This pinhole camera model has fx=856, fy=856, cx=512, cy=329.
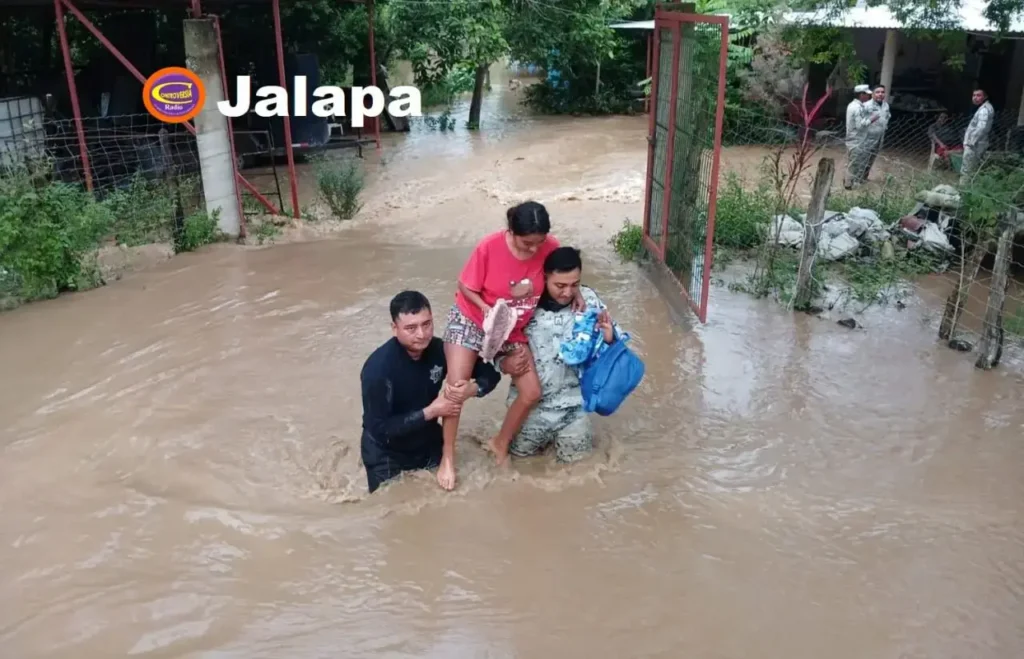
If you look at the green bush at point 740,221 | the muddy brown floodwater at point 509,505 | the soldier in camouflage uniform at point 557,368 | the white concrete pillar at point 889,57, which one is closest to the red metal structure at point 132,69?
the muddy brown floodwater at point 509,505

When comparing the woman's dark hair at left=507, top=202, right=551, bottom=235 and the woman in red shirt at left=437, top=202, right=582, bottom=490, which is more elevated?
the woman's dark hair at left=507, top=202, right=551, bottom=235

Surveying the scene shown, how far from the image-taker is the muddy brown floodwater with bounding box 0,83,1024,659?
354 cm

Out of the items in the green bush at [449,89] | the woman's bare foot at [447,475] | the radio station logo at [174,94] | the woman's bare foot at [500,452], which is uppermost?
the radio station logo at [174,94]

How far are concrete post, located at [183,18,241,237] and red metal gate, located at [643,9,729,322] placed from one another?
464 cm

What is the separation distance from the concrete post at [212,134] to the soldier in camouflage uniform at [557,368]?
5.98m

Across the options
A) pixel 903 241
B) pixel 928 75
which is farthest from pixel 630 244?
pixel 928 75

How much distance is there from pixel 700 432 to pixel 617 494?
990mm

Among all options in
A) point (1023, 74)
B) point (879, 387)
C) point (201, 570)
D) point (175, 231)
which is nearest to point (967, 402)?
point (879, 387)

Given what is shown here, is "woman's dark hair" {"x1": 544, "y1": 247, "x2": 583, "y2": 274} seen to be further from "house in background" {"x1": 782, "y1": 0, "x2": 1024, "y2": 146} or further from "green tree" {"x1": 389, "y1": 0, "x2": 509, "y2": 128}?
"green tree" {"x1": 389, "y1": 0, "x2": 509, "y2": 128}

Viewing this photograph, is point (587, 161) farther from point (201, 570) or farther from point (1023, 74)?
point (201, 570)

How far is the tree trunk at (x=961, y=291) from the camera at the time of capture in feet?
20.2

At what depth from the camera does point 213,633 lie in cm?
351

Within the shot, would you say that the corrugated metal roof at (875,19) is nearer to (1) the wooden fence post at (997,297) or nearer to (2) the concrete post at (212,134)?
(1) the wooden fence post at (997,297)

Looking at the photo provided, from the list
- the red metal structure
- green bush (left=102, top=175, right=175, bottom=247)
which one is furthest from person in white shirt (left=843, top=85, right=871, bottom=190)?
green bush (left=102, top=175, right=175, bottom=247)
